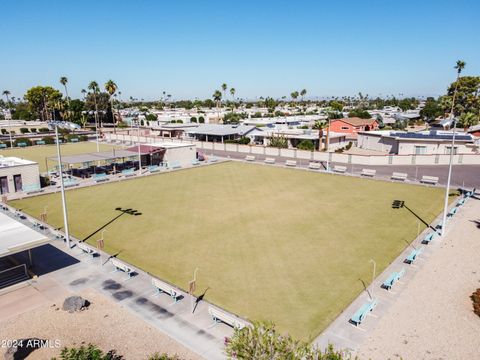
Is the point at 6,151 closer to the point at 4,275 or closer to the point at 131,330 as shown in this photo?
the point at 4,275

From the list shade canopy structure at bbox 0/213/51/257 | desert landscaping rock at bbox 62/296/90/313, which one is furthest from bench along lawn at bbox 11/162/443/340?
→ shade canopy structure at bbox 0/213/51/257

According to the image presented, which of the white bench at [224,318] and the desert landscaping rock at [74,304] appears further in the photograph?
the desert landscaping rock at [74,304]

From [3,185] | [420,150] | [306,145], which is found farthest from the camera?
[306,145]

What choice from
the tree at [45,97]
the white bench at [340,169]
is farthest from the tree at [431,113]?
the tree at [45,97]

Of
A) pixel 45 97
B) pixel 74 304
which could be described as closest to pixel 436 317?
pixel 74 304

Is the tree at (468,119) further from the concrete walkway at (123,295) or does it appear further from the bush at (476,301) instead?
the concrete walkway at (123,295)

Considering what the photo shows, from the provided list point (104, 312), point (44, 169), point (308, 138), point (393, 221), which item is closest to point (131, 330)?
point (104, 312)

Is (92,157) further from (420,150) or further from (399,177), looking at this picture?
(420,150)
